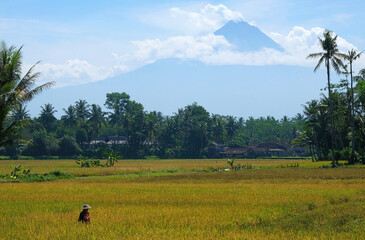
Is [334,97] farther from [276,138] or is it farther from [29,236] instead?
[276,138]

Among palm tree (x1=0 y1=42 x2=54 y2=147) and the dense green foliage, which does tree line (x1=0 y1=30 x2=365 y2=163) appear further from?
palm tree (x1=0 y1=42 x2=54 y2=147)

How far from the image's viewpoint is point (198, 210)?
1630 centimetres

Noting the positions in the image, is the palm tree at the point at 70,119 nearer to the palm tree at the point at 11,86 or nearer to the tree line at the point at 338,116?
the tree line at the point at 338,116

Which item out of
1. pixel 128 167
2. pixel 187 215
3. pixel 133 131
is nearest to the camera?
pixel 187 215

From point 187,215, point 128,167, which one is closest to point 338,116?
point 128,167

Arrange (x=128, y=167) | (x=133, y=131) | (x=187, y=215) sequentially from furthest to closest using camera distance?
(x=133, y=131) < (x=128, y=167) < (x=187, y=215)

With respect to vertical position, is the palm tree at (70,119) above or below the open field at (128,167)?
above

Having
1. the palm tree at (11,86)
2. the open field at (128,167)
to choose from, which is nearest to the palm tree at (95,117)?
the open field at (128,167)

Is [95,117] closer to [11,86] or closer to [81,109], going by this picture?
[81,109]

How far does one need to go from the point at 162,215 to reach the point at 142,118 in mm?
85809

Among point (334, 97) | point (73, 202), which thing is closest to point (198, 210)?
point (73, 202)

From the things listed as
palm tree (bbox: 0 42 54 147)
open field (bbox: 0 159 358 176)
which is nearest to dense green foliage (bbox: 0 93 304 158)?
open field (bbox: 0 159 358 176)

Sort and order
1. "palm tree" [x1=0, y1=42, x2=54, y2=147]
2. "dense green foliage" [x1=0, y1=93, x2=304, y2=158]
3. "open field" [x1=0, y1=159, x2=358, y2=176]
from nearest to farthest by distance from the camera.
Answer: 1. "palm tree" [x1=0, y1=42, x2=54, y2=147]
2. "open field" [x1=0, y1=159, x2=358, y2=176]
3. "dense green foliage" [x1=0, y1=93, x2=304, y2=158]

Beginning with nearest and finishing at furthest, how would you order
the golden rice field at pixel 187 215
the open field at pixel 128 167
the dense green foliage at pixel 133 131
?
the golden rice field at pixel 187 215 → the open field at pixel 128 167 → the dense green foliage at pixel 133 131
